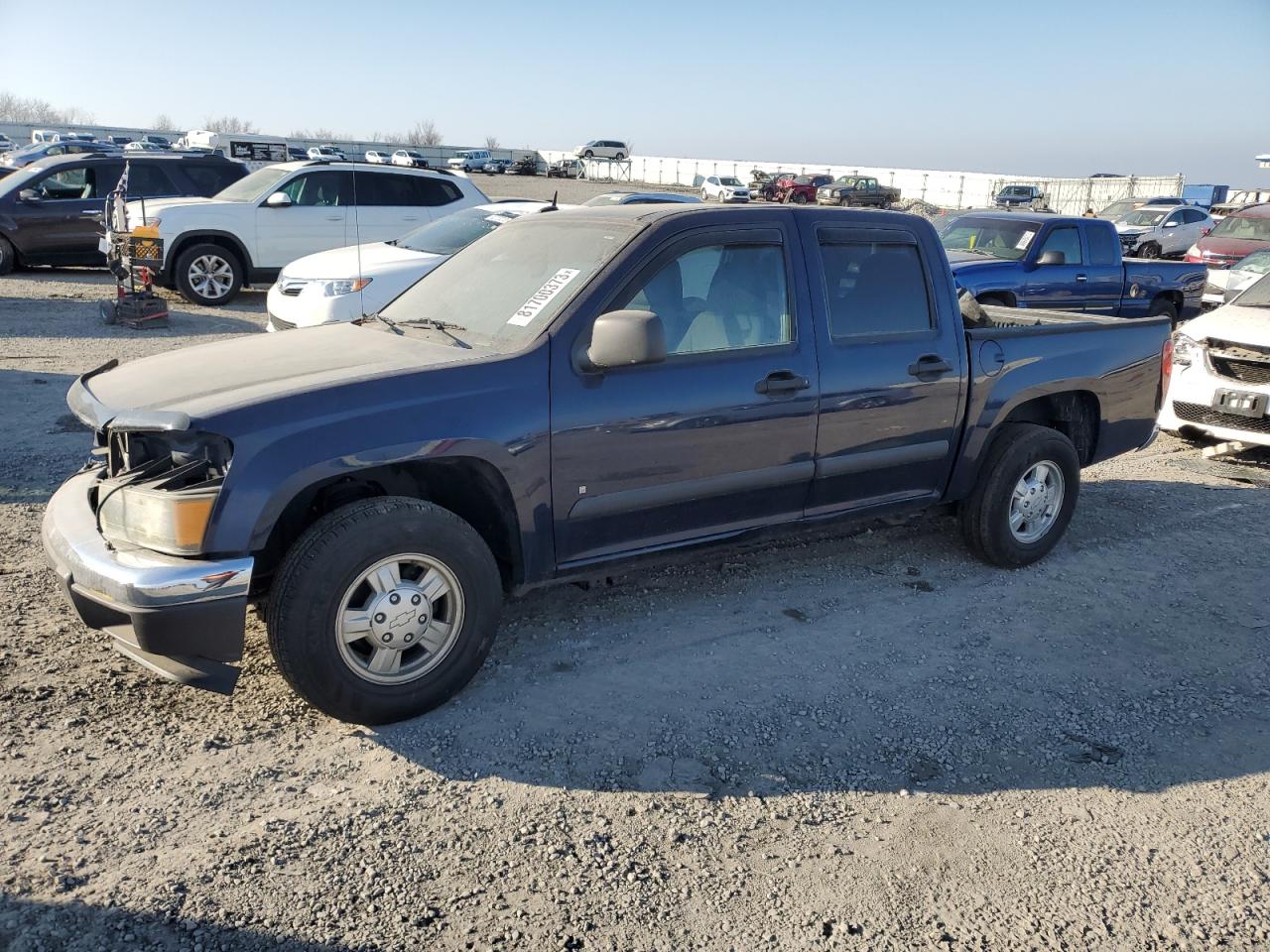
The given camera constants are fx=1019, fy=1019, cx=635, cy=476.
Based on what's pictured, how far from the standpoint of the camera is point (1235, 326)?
7.78m

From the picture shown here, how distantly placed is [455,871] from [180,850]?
0.79 m

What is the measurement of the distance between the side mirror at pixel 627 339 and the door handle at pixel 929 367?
154cm

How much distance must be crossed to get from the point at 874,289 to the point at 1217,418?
4.39 meters

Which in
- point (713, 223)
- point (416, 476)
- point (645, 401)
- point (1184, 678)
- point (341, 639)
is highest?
point (713, 223)

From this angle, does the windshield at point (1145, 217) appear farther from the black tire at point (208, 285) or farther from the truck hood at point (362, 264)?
the black tire at point (208, 285)

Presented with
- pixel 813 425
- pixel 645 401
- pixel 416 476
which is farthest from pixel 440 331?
pixel 813 425

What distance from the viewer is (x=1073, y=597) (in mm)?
5105

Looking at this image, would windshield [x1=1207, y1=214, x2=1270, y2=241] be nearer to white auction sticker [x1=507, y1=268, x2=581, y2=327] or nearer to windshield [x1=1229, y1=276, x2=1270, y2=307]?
windshield [x1=1229, y1=276, x2=1270, y2=307]

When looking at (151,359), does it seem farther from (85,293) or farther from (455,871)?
(85,293)

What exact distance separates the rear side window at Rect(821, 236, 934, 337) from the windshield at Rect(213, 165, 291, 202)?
34.4 ft

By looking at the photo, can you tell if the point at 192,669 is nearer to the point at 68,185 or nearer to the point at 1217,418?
the point at 1217,418

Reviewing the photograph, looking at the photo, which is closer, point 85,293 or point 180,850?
point 180,850

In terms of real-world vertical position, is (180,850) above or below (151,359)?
below

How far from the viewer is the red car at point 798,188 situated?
40219 millimetres
